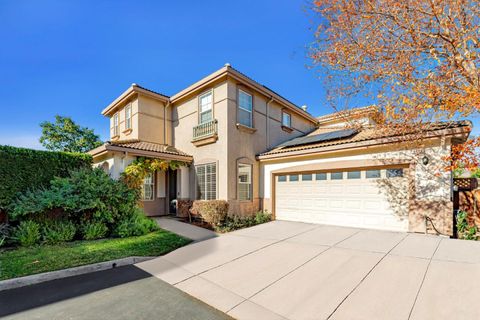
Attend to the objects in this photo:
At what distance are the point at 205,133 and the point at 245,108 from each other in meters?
2.41

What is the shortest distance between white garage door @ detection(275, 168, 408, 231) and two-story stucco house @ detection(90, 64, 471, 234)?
0.11ft

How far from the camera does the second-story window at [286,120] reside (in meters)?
14.6

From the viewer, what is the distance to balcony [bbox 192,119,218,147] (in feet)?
36.8

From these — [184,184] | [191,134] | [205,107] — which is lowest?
[184,184]

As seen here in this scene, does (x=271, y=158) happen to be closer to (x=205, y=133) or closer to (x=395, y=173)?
(x=205, y=133)

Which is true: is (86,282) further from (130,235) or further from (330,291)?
(330,291)

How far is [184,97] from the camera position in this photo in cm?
1303

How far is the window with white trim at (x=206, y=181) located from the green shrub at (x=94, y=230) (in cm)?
468

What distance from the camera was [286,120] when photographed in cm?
1493

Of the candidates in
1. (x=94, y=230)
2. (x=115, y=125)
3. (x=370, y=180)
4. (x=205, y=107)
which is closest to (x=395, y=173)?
(x=370, y=180)

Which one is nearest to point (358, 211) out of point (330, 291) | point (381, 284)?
point (381, 284)

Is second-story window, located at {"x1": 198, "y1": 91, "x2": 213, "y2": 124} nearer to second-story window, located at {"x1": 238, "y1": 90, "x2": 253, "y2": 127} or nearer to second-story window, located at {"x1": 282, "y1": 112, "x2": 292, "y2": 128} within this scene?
second-story window, located at {"x1": 238, "y1": 90, "x2": 253, "y2": 127}

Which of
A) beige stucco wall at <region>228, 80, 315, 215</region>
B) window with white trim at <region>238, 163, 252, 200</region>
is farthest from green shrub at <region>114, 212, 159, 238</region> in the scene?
window with white trim at <region>238, 163, 252, 200</region>

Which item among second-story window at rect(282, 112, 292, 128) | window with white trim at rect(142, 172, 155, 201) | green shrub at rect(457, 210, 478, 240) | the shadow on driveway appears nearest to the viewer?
the shadow on driveway
